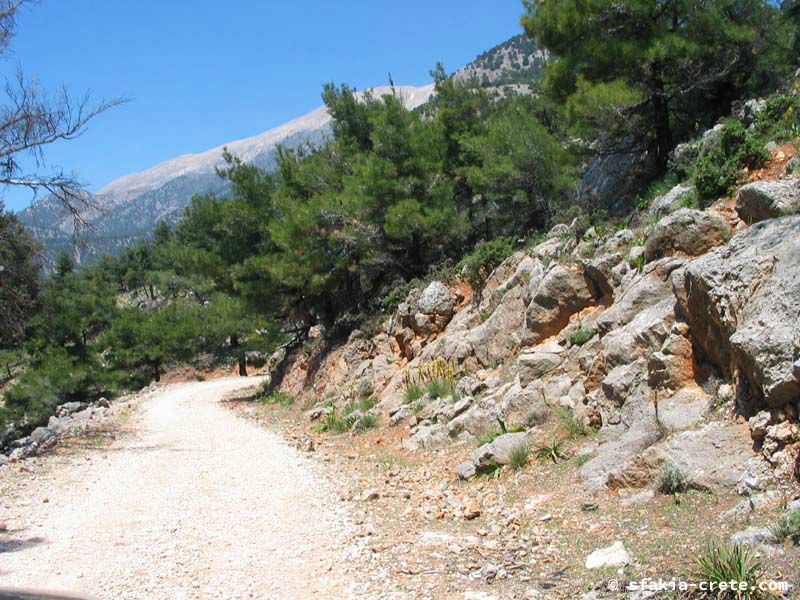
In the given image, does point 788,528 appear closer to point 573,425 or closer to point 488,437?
point 573,425

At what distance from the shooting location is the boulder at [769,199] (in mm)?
7055

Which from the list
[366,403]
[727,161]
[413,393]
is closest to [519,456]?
[413,393]

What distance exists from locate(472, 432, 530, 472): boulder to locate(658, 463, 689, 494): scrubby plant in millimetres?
2488

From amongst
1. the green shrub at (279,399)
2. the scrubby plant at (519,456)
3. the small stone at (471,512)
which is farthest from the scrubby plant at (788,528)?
the green shrub at (279,399)

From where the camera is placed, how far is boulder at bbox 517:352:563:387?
9.60m

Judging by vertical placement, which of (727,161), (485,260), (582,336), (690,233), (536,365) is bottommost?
(536,365)

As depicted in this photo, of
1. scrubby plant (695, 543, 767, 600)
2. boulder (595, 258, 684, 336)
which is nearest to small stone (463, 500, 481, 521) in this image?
scrubby plant (695, 543, 767, 600)

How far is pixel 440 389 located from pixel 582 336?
12.5 feet

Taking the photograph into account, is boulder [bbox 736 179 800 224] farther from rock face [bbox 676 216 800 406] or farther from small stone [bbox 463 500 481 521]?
small stone [bbox 463 500 481 521]

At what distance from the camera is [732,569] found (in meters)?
3.88

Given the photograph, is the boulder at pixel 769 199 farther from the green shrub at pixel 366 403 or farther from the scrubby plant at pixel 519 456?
the green shrub at pixel 366 403

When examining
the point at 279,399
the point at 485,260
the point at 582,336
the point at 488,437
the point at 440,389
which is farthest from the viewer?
the point at 279,399

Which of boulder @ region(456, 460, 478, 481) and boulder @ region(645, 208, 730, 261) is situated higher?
boulder @ region(645, 208, 730, 261)

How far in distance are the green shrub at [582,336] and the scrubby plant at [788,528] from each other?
517 centimetres
